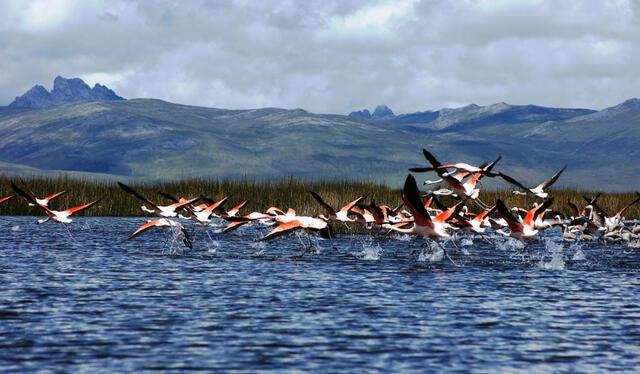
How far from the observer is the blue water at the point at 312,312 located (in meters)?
9.83

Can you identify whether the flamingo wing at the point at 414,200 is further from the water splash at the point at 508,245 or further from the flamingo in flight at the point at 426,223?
the water splash at the point at 508,245

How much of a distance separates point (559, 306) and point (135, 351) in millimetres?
6105

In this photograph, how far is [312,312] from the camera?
12.6m

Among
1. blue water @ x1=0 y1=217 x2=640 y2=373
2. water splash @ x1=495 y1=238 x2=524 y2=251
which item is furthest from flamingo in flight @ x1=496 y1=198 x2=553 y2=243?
water splash @ x1=495 y1=238 x2=524 y2=251

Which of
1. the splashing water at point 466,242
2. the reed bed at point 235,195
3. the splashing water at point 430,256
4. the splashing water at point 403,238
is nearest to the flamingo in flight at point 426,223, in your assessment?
the splashing water at point 430,256

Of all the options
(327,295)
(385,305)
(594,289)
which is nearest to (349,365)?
(385,305)

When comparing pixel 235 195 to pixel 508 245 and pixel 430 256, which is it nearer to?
pixel 508 245

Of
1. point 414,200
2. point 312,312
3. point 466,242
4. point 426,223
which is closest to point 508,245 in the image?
point 466,242

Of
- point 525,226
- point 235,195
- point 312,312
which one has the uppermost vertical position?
point 235,195

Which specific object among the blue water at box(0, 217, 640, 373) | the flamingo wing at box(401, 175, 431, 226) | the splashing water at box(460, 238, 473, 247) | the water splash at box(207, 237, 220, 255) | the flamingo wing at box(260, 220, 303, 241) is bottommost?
the blue water at box(0, 217, 640, 373)

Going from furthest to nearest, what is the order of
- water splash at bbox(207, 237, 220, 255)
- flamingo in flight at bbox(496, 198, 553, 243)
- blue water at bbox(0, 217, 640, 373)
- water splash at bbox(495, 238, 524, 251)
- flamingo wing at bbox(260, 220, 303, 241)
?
water splash at bbox(495, 238, 524, 251) < water splash at bbox(207, 237, 220, 255) < flamingo in flight at bbox(496, 198, 553, 243) < flamingo wing at bbox(260, 220, 303, 241) < blue water at bbox(0, 217, 640, 373)

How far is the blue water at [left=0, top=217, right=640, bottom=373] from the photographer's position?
9.83 meters

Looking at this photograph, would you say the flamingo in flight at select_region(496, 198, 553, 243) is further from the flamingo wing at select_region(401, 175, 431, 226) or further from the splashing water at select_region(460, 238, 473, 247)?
the splashing water at select_region(460, 238, 473, 247)

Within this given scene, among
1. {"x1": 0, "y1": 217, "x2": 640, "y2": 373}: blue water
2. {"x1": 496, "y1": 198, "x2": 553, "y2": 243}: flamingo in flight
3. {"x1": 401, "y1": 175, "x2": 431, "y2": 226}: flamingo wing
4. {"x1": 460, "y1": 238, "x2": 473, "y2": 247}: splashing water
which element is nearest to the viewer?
{"x1": 0, "y1": 217, "x2": 640, "y2": 373}: blue water
